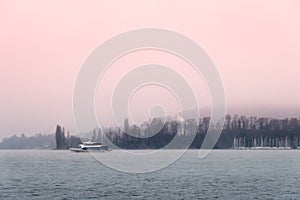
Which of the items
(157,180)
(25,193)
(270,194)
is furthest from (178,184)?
(25,193)

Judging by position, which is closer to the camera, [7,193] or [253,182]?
[7,193]

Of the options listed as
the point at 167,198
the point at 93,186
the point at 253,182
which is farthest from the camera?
the point at 253,182

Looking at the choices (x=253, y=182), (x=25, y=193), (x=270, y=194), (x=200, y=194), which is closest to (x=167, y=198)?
(x=200, y=194)

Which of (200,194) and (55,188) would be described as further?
(55,188)

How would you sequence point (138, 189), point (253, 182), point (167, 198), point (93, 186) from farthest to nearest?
point (253, 182) → point (93, 186) → point (138, 189) → point (167, 198)

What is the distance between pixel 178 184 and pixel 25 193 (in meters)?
24.4

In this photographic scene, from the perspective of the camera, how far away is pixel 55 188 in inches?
3199

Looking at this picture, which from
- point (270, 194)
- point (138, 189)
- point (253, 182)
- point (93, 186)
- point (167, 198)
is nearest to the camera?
point (167, 198)

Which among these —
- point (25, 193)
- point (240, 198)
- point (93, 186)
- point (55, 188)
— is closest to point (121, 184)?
point (93, 186)

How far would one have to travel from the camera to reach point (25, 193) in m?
74.4

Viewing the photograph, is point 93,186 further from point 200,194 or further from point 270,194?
point 270,194

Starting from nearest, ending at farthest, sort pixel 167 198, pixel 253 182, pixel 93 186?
pixel 167 198 → pixel 93 186 → pixel 253 182

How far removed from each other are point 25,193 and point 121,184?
17360 mm

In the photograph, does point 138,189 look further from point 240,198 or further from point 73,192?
point 240,198
